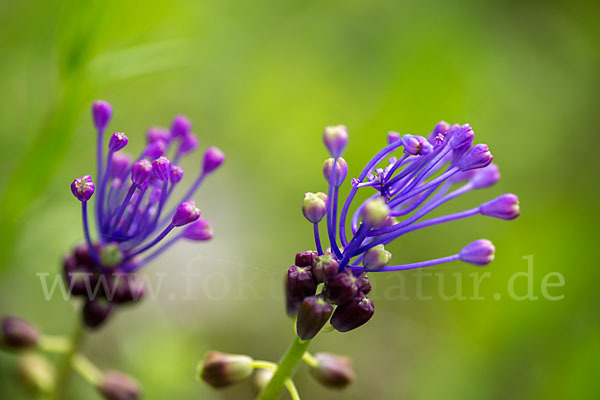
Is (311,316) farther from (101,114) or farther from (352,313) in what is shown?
(101,114)

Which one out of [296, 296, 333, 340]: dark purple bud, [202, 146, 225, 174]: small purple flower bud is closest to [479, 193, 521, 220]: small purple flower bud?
[296, 296, 333, 340]: dark purple bud

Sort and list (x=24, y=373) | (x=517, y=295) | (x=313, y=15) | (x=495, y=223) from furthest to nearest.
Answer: (x=313, y=15) < (x=495, y=223) < (x=517, y=295) < (x=24, y=373)

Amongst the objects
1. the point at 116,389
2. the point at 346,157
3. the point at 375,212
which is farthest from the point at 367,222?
the point at 346,157

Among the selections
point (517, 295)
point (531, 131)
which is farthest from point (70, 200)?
point (531, 131)

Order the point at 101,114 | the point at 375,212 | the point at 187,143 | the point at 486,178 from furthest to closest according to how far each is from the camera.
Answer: the point at 187,143 < the point at 101,114 < the point at 486,178 < the point at 375,212

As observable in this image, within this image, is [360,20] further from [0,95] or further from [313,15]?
[0,95]

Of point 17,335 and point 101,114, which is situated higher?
point 101,114

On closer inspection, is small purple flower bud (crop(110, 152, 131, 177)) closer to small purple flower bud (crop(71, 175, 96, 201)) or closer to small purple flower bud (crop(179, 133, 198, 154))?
small purple flower bud (crop(179, 133, 198, 154))
